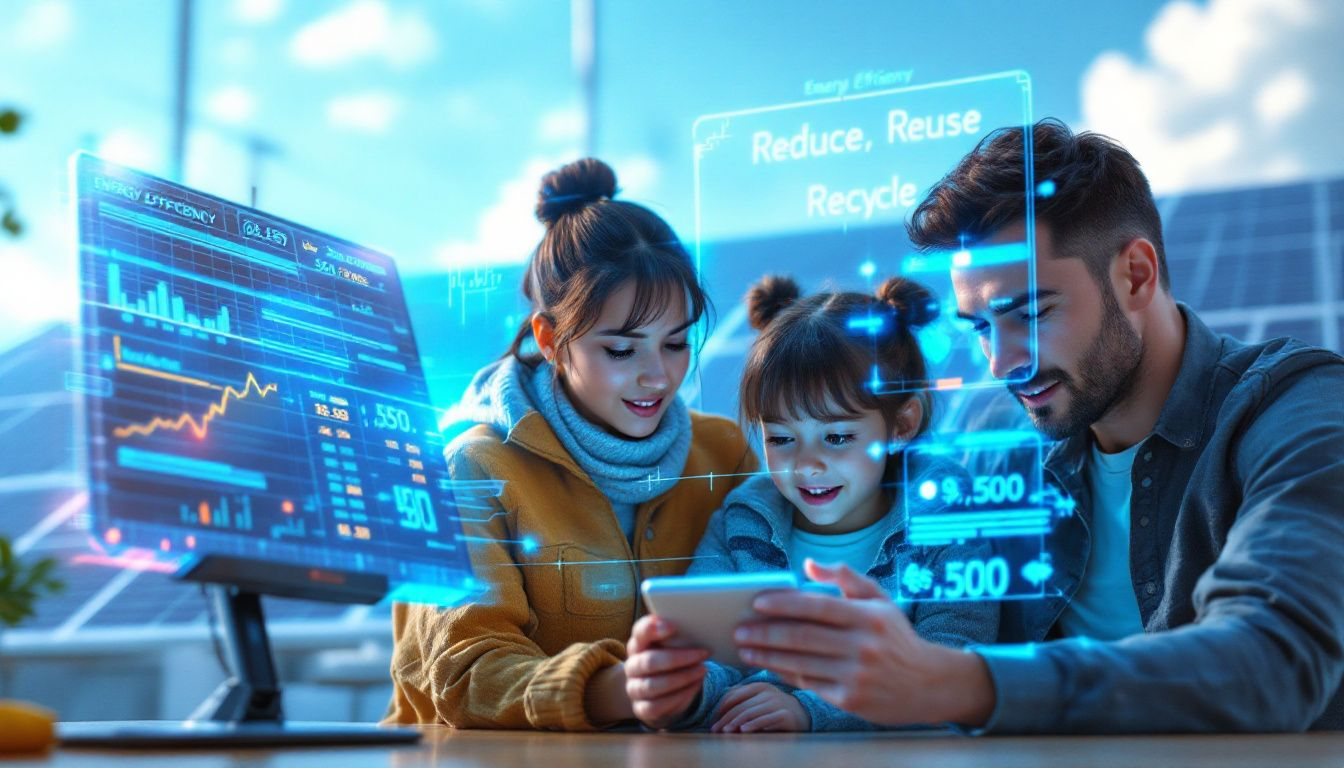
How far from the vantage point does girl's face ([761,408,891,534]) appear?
5.12 feet

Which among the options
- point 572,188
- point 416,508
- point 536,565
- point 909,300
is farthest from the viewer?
point 572,188

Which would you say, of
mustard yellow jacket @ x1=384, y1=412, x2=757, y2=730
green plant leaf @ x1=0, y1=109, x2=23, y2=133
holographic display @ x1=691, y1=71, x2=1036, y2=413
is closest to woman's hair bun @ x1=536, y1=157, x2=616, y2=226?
holographic display @ x1=691, y1=71, x2=1036, y2=413

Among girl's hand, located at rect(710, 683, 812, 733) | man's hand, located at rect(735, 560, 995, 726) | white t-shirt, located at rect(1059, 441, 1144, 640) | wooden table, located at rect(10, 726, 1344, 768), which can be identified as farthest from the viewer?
white t-shirt, located at rect(1059, 441, 1144, 640)

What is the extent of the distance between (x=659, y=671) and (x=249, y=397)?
0.45 meters

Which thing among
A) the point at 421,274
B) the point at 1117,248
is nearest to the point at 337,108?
the point at 421,274

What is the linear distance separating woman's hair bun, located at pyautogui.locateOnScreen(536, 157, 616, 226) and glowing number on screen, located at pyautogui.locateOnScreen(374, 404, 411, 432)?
2.04 feet

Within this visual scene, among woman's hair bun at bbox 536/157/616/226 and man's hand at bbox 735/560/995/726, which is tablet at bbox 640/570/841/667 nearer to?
man's hand at bbox 735/560/995/726

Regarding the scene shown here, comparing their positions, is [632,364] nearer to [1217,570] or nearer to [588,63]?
[1217,570]

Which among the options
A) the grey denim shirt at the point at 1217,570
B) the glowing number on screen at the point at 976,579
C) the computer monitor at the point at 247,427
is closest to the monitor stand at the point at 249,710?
the computer monitor at the point at 247,427

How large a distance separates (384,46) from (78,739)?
431 centimetres

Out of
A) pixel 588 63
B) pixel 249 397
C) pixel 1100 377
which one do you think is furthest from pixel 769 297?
pixel 588 63

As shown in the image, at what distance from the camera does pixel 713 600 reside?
3.54 feet

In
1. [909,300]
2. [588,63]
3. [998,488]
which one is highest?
[588,63]

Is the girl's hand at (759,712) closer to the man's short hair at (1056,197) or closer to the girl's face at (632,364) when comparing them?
the girl's face at (632,364)
